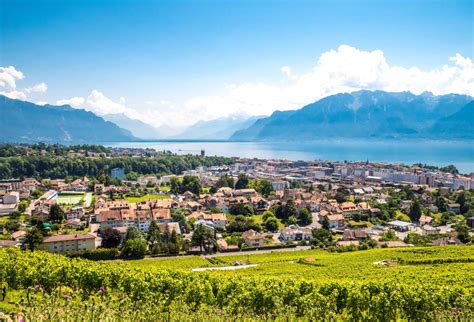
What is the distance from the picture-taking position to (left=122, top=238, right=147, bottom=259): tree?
26.2 m

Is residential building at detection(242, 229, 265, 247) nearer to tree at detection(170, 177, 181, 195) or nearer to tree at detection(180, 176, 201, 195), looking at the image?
tree at detection(180, 176, 201, 195)

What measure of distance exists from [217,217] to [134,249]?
475 inches

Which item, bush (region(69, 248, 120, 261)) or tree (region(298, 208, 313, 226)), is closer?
bush (region(69, 248, 120, 261))

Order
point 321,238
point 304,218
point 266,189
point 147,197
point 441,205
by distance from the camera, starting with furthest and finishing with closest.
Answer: point 266,189 → point 147,197 → point 441,205 → point 304,218 → point 321,238

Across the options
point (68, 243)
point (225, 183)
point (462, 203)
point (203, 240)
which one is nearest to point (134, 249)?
point (68, 243)

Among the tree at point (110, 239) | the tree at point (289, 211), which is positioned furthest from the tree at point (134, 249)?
the tree at point (289, 211)

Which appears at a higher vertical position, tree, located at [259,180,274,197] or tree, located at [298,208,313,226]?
tree, located at [259,180,274,197]

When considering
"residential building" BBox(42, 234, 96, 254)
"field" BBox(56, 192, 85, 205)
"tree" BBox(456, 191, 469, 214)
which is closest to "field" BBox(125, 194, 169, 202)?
"field" BBox(56, 192, 85, 205)

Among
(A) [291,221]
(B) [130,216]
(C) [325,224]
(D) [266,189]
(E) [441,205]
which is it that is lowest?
(A) [291,221]

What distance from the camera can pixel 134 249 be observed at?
2614 centimetres

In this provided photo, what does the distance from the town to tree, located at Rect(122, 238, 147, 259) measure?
0.07m

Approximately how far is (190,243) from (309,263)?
935 cm

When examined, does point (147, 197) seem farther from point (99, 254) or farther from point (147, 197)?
point (99, 254)

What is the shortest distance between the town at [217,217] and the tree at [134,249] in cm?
7
